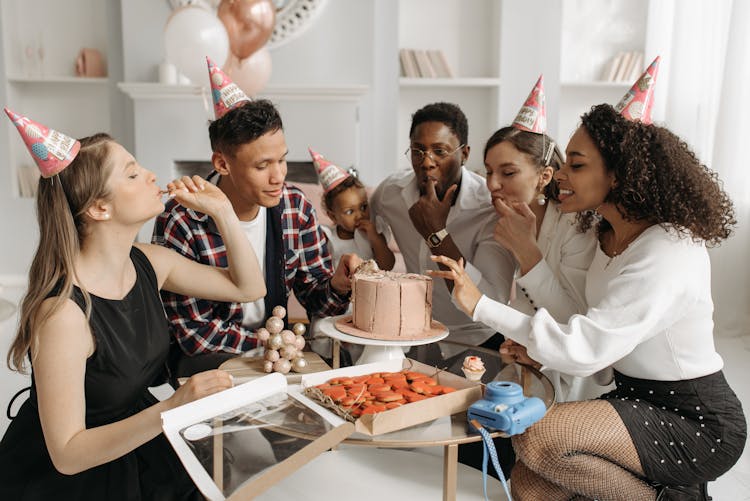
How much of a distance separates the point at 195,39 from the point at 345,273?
2570 millimetres

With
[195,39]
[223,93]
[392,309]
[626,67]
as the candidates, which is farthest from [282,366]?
[626,67]

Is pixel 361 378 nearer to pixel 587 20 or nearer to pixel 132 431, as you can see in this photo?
pixel 132 431

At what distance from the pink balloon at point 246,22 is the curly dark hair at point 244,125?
2.62 meters

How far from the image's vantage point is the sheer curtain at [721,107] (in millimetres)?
4242

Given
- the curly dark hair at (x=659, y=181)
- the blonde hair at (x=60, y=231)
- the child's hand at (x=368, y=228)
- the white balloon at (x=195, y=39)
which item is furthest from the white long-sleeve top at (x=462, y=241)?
the white balloon at (x=195, y=39)

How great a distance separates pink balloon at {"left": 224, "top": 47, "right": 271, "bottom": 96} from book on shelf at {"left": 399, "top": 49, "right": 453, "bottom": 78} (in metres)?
1.09

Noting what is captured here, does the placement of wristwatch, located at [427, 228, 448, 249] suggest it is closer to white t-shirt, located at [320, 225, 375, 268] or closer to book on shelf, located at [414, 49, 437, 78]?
white t-shirt, located at [320, 225, 375, 268]

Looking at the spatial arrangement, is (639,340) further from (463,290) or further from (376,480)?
(376,480)

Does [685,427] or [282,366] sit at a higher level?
[282,366]

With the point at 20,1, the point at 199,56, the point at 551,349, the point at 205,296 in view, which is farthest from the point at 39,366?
the point at 20,1

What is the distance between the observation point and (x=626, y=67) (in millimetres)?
5398

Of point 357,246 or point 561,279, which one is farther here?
point 357,246

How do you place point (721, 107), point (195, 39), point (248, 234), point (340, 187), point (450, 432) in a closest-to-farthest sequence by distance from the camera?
point (450, 432) → point (248, 234) → point (340, 187) → point (195, 39) → point (721, 107)

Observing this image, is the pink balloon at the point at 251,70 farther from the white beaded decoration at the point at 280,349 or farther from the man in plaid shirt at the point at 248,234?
the white beaded decoration at the point at 280,349
